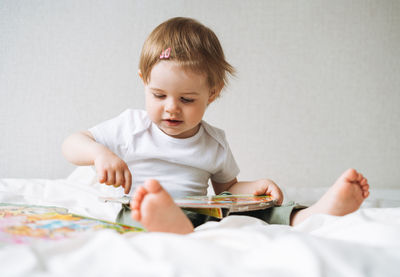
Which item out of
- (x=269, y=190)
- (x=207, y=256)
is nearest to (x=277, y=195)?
(x=269, y=190)

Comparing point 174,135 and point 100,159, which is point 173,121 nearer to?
point 174,135

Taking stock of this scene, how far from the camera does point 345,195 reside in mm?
770

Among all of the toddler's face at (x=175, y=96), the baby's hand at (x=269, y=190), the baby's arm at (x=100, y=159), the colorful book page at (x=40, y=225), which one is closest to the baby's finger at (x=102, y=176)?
the baby's arm at (x=100, y=159)

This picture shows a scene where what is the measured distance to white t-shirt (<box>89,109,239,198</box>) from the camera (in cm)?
104

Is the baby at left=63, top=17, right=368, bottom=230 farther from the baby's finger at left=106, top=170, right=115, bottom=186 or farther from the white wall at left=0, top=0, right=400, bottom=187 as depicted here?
the white wall at left=0, top=0, right=400, bottom=187

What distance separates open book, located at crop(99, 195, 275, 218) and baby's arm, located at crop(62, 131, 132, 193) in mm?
43

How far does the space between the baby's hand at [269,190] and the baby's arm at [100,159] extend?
1.31ft

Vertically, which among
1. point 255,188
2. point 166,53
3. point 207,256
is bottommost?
point 255,188

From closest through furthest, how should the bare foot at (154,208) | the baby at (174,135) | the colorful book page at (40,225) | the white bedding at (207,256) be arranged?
the white bedding at (207,256) < the colorful book page at (40,225) < the bare foot at (154,208) < the baby at (174,135)

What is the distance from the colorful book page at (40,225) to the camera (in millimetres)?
491

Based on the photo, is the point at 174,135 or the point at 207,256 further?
the point at 174,135

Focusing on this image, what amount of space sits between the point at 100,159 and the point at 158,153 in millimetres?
245

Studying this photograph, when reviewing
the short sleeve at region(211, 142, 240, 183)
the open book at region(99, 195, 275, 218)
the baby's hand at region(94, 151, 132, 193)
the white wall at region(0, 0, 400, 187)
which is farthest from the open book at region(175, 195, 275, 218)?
the white wall at region(0, 0, 400, 187)

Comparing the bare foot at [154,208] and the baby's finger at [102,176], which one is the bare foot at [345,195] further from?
the baby's finger at [102,176]
